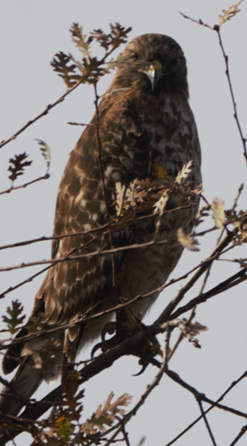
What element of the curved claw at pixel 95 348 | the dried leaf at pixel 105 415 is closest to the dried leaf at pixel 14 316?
the dried leaf at pixel 105 415

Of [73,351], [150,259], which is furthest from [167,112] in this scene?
[73,351]

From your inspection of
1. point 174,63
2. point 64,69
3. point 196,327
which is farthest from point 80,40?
point 174,63

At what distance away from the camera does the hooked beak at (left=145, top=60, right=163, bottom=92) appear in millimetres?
4203

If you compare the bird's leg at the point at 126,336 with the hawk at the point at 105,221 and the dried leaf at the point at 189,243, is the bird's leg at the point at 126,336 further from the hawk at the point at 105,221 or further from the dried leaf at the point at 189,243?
the dried leaf at the point at 189,243

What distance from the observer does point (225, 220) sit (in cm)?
210

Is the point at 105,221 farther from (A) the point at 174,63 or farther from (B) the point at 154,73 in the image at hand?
(A) the point at 174,63

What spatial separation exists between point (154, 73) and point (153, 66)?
0.44ft

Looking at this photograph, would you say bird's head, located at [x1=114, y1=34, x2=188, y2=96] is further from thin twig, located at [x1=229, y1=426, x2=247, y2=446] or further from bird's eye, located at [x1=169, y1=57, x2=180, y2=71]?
thin twig, located at [x1=229, y1=426, x2=247, y2=446]

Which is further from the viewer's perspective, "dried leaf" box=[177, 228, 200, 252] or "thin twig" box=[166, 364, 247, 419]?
"thin twig" box=[166, 364, 247, 419]

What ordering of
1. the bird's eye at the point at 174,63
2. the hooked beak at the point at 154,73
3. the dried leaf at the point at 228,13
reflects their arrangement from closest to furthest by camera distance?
the dried leaf at the point at 228,13 < the hooked beak at the point at 154,73 < the bird's eye at the point at 174,63

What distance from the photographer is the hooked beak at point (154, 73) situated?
13.8ft

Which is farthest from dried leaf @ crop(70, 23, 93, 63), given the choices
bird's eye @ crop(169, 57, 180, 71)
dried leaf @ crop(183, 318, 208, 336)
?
bird's eye @ crop(169, 57, 180, 71)

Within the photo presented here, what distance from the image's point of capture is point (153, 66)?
14.4 ft

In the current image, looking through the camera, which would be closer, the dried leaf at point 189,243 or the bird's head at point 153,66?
the dried leaf at point 189,243
